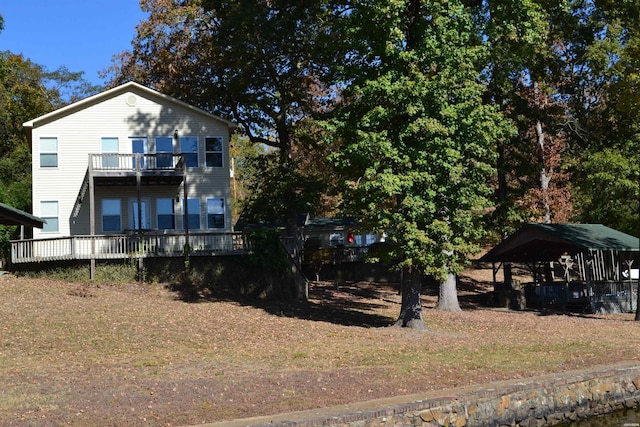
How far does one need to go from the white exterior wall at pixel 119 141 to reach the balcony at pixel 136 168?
2.91 ft

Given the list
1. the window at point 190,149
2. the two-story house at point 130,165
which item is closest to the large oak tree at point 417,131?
the two-story house at point 130,165

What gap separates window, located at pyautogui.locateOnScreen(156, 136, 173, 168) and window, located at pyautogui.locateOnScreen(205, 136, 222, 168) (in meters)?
1.79

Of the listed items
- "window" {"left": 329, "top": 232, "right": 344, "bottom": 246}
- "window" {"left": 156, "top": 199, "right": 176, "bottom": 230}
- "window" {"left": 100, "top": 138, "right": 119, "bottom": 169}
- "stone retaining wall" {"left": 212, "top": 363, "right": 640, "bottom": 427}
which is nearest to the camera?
"stone retaining wall" {"left": 212, "top": 363, "right": 640, "bottom": 427}

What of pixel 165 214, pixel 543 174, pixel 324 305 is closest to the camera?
pixel 324 305

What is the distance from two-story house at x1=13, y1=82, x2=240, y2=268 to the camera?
107 feet

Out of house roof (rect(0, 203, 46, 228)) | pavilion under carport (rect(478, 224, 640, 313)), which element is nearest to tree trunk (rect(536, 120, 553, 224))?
pavilion under carport (rect(478, 224, 640, 313))

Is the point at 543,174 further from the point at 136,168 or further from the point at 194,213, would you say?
the point at 136,168

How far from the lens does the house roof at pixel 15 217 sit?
26616mm

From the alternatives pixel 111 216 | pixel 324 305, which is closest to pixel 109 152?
pixel 111 216

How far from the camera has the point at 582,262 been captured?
1359 inches

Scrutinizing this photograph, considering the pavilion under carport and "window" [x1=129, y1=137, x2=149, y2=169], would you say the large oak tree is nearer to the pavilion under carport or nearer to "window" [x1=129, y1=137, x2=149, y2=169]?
the pavilion under carport

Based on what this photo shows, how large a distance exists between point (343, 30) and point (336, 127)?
10.7 ft

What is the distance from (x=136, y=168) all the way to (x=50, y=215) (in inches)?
203

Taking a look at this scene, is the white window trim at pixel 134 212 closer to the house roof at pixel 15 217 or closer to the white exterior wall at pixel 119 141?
the white exterior wall at pixel 119 141
